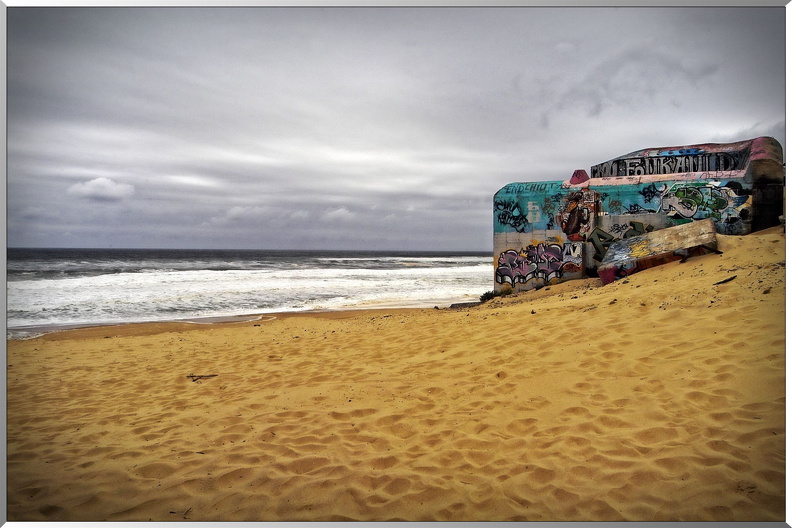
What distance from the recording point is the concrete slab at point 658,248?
7.73 m

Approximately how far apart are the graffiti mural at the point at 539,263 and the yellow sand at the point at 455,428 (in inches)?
210

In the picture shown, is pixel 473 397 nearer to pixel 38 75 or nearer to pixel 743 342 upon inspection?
pixel 743 342

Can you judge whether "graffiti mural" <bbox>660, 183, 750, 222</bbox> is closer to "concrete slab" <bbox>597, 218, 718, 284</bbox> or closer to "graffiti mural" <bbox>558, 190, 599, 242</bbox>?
"concrete slab" <bbox>597, 218, 718, 284</bbox>

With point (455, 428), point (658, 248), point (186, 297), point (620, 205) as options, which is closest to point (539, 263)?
point (620, 205)

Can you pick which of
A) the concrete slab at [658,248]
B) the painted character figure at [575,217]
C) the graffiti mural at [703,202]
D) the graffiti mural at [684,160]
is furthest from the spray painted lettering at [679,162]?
the concrete slab at [658,248]

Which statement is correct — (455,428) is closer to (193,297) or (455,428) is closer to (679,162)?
(679,162)

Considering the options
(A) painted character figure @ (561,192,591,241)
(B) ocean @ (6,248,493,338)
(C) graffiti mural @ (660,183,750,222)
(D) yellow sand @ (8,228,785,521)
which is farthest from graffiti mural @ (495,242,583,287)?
(D) yellow sand @ (8,228,785,521)

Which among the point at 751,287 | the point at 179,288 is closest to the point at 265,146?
the point at 751,287

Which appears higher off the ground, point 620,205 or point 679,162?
point 679,162

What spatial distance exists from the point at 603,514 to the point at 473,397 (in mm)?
1280

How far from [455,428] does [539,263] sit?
8.11 meters

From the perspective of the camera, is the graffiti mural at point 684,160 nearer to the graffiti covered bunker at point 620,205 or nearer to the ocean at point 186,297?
the graffiti covered bunker at point 620,205

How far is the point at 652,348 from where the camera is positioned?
3.81m

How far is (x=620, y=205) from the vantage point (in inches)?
390
